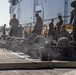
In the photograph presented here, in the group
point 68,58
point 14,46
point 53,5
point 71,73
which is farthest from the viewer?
point 53,5

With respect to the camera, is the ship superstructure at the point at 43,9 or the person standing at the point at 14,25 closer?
the person standing at the point at 14,25

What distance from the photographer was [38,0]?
25.9m

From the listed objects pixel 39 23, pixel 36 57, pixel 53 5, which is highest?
pixel 53 5

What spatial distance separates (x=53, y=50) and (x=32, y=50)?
4.07 ft

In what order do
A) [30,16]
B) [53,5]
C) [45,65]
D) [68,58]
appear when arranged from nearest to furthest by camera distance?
[45,65]
[68,58]
[53,5]
[30,16]

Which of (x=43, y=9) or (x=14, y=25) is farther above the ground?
(x=43, y=9)

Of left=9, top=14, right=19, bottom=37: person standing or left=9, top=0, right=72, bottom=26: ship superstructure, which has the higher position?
left=9, top=0, right=72, bottom=26: ship superstructure

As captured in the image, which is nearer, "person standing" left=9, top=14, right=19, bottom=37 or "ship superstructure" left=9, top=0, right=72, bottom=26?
"person standing" left=9, top=14, right=19, bottom=37

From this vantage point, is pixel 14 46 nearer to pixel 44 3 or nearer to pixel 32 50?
pixel 32 50

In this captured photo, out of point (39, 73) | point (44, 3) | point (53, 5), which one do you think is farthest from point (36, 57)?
point (44, 3)

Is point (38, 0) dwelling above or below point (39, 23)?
above

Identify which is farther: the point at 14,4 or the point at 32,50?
the point at 14,4

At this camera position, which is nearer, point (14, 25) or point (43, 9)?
point (14, 25)

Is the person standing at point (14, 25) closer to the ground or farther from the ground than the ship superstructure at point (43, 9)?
closer to the ground
